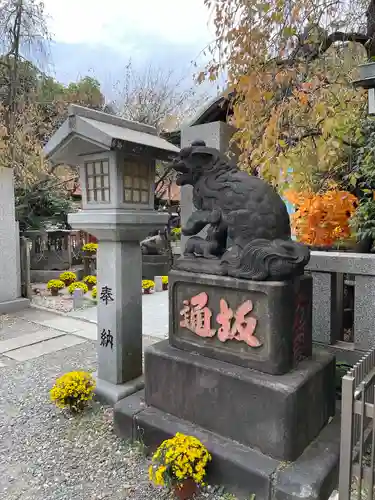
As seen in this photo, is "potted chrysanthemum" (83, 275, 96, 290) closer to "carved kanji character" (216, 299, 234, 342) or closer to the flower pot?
"carved kanji character" (216, 299, 234, 342)

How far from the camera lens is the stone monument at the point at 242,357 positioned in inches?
94.0

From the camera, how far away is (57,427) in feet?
10.9

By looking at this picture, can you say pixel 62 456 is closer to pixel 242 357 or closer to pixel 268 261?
pixel 242 357

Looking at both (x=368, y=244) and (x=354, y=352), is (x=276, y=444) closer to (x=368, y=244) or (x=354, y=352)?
(x=354, y=352)

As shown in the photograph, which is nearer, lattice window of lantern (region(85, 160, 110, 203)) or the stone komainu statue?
the stone komainu statue

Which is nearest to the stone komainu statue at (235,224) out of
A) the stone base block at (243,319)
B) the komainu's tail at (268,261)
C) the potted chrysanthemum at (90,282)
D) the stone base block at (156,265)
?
the komainu's tail at (268,261)

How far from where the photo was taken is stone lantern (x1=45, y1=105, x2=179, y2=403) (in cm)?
342

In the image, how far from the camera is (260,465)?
2.37 metres

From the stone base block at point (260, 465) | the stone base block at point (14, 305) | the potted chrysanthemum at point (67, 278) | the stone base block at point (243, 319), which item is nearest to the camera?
the stone base block at point (260, 465)

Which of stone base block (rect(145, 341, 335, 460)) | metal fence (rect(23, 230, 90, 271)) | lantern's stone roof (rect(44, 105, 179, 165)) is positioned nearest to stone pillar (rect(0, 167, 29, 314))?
metal fence (rect(23, 230, 90, 271))

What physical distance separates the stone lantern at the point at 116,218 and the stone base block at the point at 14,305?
449 centimetres

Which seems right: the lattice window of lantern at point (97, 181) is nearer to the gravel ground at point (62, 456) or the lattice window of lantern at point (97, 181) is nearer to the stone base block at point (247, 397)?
the stone base block at point (247, 397)

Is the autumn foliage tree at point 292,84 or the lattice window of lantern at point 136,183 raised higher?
the autumn foliage tree at point 292,84

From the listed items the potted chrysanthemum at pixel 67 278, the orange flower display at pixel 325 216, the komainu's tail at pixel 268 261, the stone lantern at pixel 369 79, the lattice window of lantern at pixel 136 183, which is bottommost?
the potted chrysanthemum at pixel 67 278
